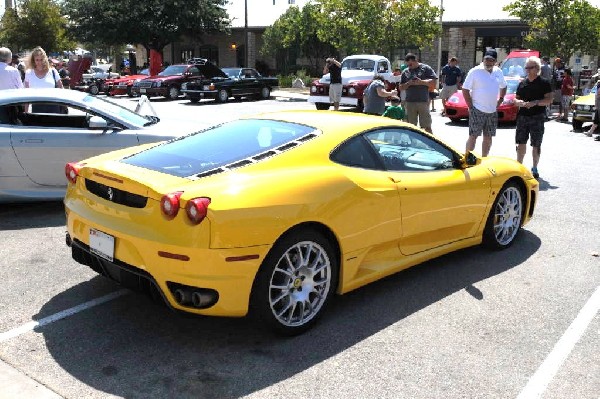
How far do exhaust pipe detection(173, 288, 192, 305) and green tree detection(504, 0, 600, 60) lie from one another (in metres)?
23.2

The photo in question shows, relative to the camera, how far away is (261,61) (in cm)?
4497

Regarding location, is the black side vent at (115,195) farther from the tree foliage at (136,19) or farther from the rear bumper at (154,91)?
the tree foliage at (136,19)

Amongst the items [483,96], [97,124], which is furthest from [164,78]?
[97,124]

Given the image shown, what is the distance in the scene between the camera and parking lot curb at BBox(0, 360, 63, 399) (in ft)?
10.2

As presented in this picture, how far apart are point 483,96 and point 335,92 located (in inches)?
398

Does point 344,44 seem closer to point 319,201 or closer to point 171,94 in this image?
point 171,94

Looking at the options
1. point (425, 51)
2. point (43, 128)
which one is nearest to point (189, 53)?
point (425, 51)

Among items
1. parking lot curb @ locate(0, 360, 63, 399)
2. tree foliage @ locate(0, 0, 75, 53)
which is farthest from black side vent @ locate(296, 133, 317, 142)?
tree foliage @ locate(0, 0, 75, 53)

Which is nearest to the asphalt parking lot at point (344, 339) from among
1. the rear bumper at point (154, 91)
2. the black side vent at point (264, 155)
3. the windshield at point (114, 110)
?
the black side vent at point (264, 155)

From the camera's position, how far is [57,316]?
4070 millimetres

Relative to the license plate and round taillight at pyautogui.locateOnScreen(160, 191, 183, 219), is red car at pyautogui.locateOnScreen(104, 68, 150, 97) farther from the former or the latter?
round taillight at pyautogui.locateOnScreen(160, 191, 183, 219)

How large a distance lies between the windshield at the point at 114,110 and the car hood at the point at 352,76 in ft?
43.1

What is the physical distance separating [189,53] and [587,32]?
1301 inches

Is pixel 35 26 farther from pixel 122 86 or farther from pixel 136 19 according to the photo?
pixel 122 86
